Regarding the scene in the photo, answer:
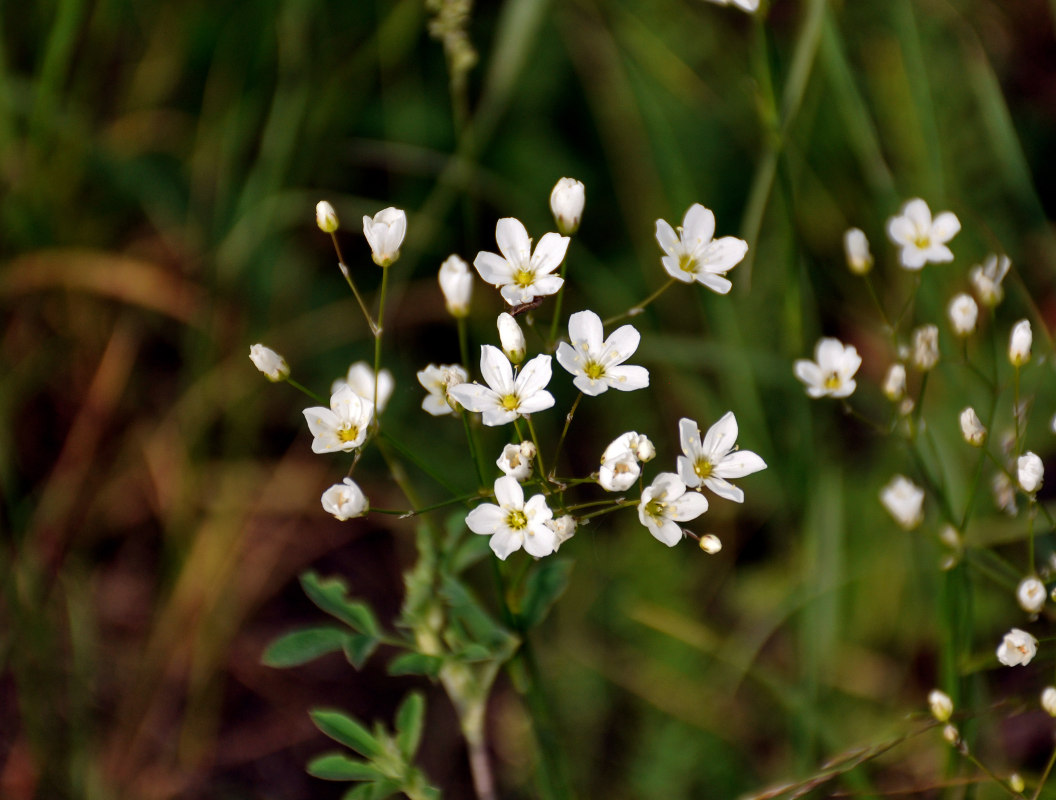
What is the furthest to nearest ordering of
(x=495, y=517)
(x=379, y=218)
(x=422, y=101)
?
(x=422, y=101), (x=379, y=218), (x=495, y=517)

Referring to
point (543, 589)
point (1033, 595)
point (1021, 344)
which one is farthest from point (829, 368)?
point (543, 589)

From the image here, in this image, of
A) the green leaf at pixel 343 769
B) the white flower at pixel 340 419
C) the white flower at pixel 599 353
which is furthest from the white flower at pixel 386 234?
the green leaf at pixel 343 769

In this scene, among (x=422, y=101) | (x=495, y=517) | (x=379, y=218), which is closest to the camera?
(x=495, y=517)

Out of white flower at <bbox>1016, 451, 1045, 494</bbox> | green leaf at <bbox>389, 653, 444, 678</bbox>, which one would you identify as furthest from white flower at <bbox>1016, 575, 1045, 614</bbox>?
green leaf at <bbox>389, 653, 444, 678</bbox>

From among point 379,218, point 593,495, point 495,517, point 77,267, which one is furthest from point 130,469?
point 495,517

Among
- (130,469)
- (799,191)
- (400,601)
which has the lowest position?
(400,601)

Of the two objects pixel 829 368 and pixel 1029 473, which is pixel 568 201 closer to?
pixel 829 368

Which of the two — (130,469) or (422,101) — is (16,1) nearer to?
(422,101)

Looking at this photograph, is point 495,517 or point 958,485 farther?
point 958,485
